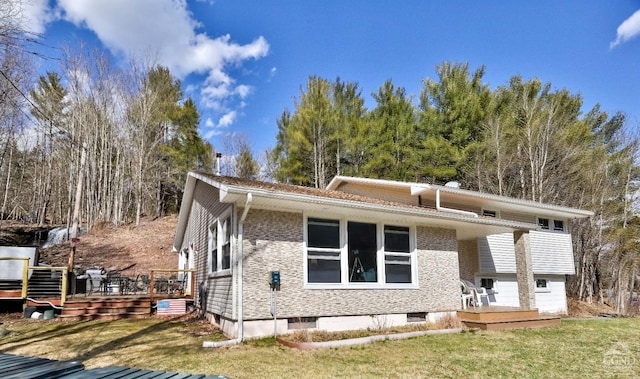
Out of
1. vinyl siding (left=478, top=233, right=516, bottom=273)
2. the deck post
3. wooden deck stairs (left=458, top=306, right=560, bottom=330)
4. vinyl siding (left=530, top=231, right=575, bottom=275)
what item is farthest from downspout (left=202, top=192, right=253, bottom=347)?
vinyl siding (left=530, top=231, right=575, bottom=275)

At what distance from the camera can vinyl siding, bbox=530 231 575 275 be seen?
15538 mm

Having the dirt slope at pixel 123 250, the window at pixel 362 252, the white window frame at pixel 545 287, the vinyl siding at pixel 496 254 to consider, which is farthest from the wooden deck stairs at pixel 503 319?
the dirt slope at pixel 123 250

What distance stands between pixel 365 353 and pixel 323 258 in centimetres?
250

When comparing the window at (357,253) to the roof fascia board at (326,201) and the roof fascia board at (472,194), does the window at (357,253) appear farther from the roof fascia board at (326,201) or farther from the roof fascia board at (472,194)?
the roof fascia board at (472,194)

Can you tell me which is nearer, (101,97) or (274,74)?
(274,74)

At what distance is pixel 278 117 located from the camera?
27406mm

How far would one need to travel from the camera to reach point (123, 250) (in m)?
22.4

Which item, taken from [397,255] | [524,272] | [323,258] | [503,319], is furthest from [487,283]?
[323,258]

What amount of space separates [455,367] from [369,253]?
3.81 meters

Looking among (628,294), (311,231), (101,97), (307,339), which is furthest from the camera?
(101,97)

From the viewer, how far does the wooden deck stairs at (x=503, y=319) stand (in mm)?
9555

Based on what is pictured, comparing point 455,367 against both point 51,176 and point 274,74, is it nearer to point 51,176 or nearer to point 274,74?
point 274,74

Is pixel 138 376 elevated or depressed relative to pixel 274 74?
depressed

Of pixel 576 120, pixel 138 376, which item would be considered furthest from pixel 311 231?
pixel 576 120
